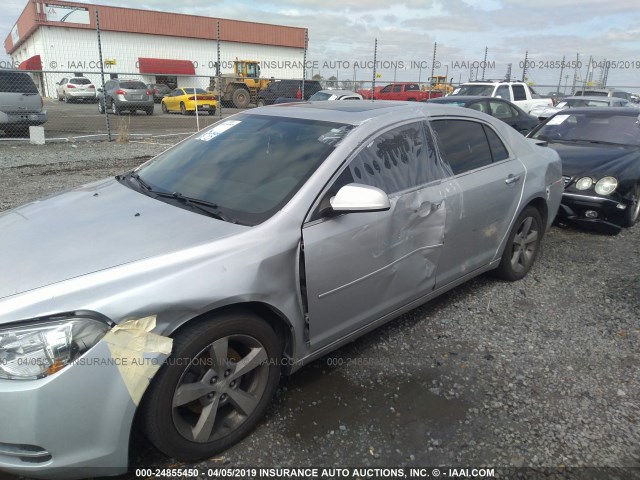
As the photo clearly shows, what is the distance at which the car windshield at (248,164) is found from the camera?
2.49 metres

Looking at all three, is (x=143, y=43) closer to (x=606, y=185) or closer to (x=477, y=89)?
(x=477, y=89)

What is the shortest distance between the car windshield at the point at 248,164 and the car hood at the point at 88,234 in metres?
0.20

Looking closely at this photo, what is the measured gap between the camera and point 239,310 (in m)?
→ 2.16

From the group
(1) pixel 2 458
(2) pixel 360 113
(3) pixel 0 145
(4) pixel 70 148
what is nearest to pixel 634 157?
(2) pixel 360 113

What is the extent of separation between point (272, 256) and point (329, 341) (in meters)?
0.68

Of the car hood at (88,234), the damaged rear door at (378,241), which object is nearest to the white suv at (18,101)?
the car hood at (88,234)

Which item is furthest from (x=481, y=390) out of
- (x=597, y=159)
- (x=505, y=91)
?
(x=505, y=91)

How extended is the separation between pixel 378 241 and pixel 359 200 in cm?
39

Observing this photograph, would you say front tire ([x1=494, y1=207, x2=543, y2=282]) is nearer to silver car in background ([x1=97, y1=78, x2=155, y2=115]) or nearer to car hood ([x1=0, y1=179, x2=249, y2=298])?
car hood ([x1=0, y1=179, x2=249, y2=298])

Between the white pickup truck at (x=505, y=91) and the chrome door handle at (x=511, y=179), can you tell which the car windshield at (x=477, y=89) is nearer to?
the white pickup truck at (x=505, y=91)

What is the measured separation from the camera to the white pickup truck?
14.0m

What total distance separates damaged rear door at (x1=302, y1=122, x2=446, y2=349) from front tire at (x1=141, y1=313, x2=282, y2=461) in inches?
13.2

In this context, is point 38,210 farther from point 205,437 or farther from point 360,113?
point 360,113

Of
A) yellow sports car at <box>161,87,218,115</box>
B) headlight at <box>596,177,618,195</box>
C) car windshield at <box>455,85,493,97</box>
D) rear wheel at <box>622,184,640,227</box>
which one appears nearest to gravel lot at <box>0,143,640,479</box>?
headlight at <box>596,177,618,195</box>
